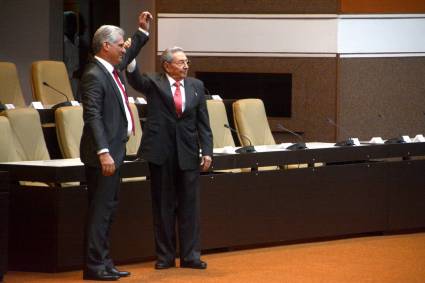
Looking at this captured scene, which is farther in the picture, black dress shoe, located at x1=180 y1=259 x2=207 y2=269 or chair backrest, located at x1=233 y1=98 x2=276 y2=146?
chair backrest, located at x1=233 y1=98 x2=276 y2=146

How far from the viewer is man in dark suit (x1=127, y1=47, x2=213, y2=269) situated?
22.8 ft

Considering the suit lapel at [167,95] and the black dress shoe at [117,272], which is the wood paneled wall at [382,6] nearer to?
the suit lapel at [167,95]

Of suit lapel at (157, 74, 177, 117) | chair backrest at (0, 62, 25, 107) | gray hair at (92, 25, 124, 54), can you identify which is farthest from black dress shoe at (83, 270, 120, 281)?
chair backrest at (0, 62, 25, 107)

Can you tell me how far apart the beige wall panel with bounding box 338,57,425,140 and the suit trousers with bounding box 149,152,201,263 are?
4.92 m

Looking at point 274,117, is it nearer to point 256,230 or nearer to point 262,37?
point 262,37

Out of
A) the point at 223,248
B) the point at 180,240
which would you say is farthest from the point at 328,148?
the point at 180,240

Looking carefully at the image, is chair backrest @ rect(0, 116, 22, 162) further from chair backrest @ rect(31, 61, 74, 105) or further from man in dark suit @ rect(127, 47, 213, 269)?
chair backrest @ rect(31, 61, 74, 105)

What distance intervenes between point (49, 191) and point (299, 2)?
5621 millimetres

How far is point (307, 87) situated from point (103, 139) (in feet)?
18.7

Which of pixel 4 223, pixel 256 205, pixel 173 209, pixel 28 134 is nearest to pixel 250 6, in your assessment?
pixel 256 205

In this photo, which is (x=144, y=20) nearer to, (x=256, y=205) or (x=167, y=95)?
(x=167, y=95)

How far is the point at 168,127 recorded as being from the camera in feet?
22.9

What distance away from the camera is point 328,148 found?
8359mm

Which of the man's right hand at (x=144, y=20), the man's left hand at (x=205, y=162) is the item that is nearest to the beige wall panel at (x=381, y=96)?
the man's left hand at (x=205, y=162)
